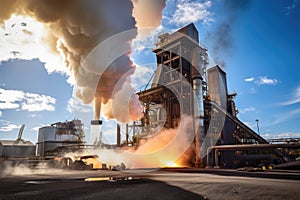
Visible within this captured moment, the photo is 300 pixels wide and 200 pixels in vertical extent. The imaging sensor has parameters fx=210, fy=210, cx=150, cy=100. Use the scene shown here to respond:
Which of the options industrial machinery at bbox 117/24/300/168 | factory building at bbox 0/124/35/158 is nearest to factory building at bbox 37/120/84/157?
factory building at bbox 0/124/35/158

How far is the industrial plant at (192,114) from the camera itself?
20.1 meters

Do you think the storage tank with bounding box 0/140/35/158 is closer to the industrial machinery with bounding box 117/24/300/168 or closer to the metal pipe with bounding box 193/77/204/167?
the industrial machinery with bounding box 117/24/300/168

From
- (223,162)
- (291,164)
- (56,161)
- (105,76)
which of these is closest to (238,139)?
(223,162)

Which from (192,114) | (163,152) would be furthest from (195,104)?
(163,152)

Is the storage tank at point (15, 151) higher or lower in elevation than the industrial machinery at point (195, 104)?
lower

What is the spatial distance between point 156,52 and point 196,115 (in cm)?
1166

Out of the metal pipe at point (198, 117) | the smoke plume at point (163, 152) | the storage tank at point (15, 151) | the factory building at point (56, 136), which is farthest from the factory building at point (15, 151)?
the metal pipe at point (198, 117)

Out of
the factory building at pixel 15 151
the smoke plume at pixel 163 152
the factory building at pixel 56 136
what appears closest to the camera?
the smoke plume at pixel 163 152

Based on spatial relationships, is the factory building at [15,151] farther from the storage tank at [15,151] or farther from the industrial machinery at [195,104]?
the industrial machinery at [195,104]

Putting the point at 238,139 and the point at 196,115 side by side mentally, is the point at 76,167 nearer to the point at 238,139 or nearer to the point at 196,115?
the point at 196,115

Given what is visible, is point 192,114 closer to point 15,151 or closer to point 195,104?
point 195,104

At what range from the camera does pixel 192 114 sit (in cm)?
2088

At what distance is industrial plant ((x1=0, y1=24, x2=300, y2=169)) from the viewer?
20.1m

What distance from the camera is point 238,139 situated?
25.0 metres
